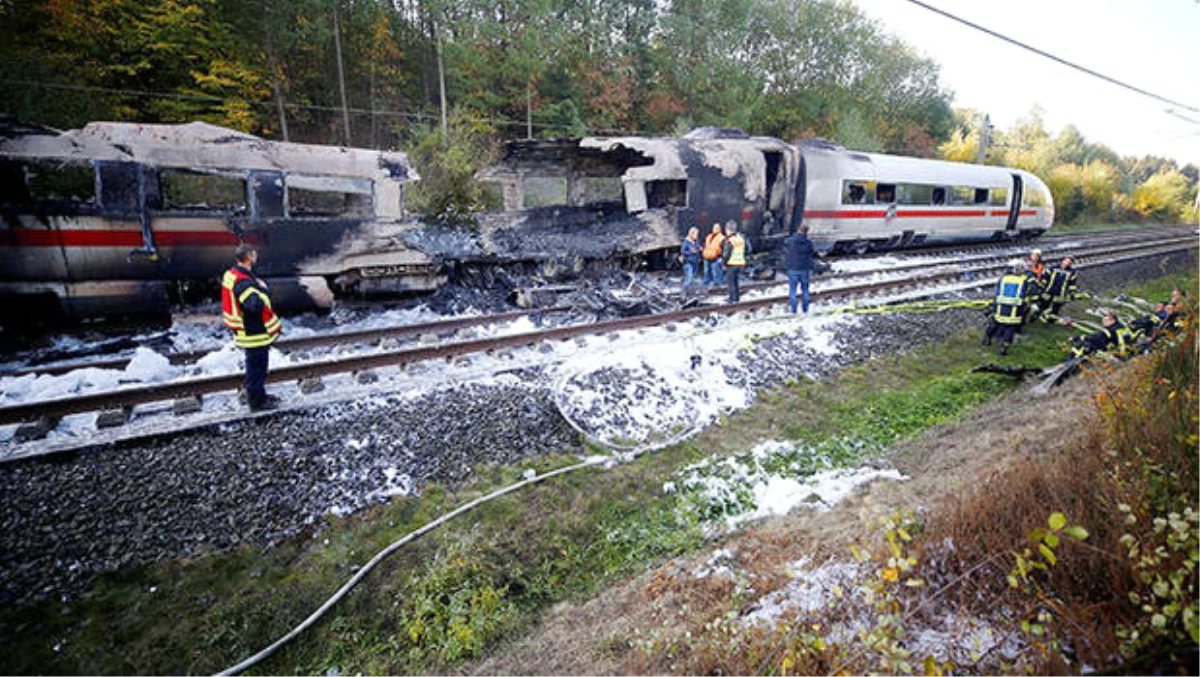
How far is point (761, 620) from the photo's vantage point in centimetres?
247

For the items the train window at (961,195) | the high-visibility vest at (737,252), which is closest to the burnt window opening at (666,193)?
the high-visibility vest at (737,252)

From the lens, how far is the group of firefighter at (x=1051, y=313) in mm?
6527

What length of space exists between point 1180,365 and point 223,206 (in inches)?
425

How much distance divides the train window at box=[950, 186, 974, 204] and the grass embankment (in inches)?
590

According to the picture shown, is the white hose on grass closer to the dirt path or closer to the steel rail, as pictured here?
the dirt path

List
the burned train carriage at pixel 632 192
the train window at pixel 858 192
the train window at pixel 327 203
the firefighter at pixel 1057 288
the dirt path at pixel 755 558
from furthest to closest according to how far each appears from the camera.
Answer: the train window at pixel 858 192 < the burned train carriage at pixel 632 192 < the firefighter at pixel 1057 288 < the train window at pixel 327 203 < the dirt path at pixel 755 558

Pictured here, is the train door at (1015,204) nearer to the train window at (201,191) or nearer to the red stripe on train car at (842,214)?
the red stripe on train car at (842,214)

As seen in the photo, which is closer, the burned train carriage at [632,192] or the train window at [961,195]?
the burned train carriage at [632,192]

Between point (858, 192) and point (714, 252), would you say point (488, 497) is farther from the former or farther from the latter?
point (858, 192)

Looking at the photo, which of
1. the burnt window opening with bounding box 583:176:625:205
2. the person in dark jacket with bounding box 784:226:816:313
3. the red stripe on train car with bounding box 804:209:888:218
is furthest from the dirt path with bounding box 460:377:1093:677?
the burnt window opening with bounding box 583:176:625:205

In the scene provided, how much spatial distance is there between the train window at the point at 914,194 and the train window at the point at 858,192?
1276mm

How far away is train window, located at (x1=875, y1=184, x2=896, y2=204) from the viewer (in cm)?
1443

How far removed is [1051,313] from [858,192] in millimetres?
5648

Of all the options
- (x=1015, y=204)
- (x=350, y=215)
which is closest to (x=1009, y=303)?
(x=350, y=215)
